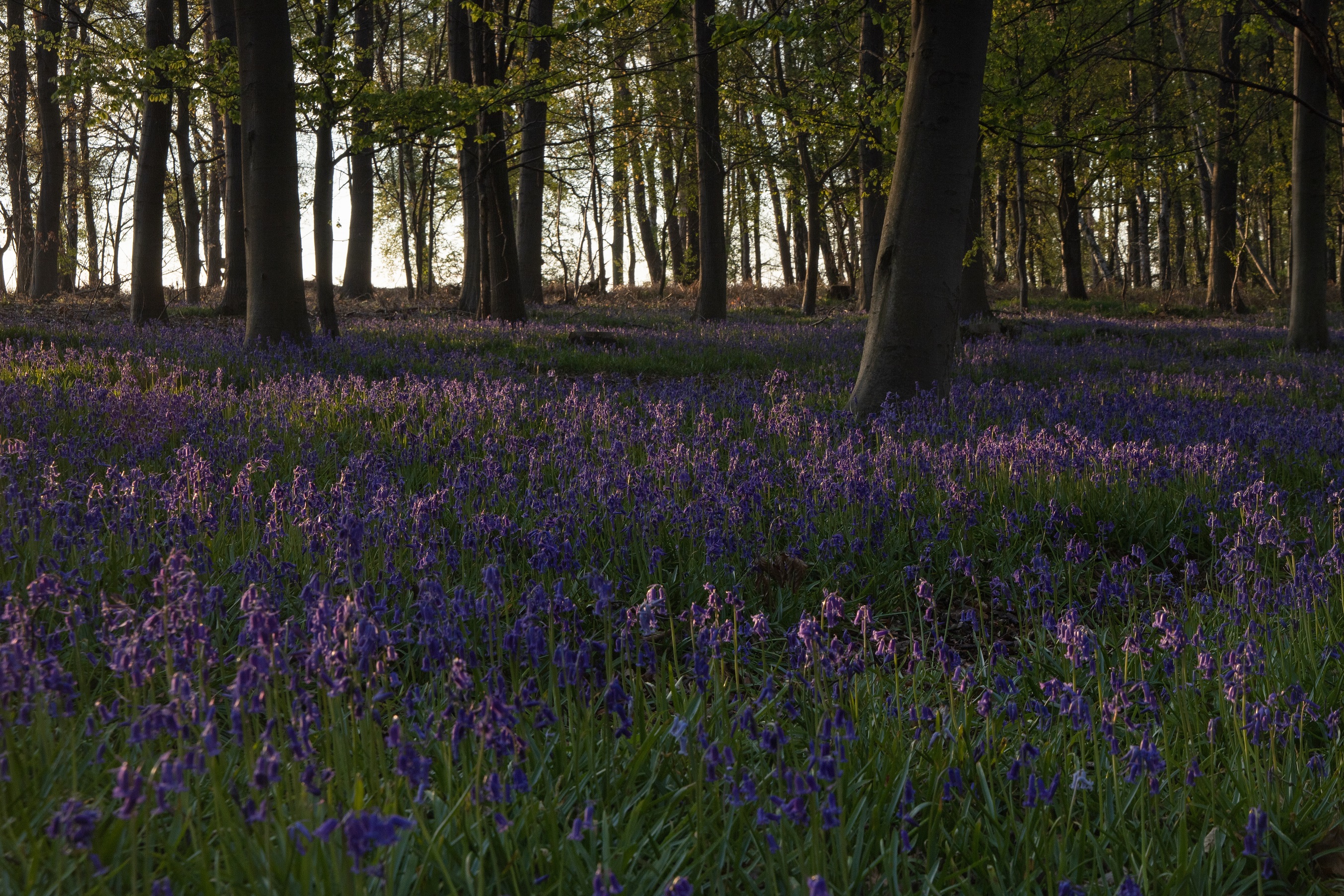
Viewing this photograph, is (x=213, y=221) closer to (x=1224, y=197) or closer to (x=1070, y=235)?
(x=1070, y=235)

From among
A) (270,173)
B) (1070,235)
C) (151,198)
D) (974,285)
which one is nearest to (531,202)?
(151,198)

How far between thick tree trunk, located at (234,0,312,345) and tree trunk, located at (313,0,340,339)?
1.49m

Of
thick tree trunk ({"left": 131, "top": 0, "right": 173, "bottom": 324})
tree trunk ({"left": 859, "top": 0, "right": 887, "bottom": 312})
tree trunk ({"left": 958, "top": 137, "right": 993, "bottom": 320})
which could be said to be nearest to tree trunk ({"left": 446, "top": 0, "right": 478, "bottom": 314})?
thick tree trunk ({"left": 131, "top": 0, "right": 173, "bottom": 324})

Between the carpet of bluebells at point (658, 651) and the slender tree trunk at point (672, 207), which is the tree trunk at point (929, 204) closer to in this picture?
the carpet of bluebells at point (658, 651)

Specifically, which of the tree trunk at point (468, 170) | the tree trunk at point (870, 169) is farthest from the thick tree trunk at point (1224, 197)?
the tree trunk at point (468, 170)

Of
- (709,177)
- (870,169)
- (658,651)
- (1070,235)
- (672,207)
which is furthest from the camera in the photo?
(672,207)

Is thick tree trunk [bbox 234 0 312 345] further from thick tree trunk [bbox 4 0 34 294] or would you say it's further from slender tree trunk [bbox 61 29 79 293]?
slender tree trunk [bbox 61 29 79 293]

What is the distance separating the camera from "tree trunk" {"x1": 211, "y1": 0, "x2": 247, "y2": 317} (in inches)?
506

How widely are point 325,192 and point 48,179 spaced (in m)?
15.2

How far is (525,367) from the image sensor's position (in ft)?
32.7

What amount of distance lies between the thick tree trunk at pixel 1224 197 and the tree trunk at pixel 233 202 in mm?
24448

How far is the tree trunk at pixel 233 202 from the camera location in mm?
12840

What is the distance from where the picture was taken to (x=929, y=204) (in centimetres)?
674

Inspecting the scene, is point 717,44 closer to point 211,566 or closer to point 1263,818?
point 211,566
